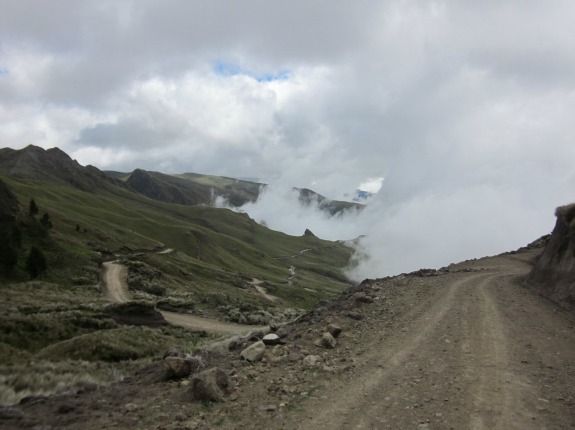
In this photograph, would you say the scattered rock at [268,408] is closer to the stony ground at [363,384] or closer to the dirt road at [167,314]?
the stony ground at [363,384]

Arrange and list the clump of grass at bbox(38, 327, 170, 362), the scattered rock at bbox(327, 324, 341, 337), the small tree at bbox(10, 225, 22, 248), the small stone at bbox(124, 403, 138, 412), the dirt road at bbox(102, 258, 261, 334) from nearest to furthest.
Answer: the small stone at bbox(124, 403, 138, 412)
the scattered rock at bbox(327, 324, 341, 337)
the clump of grass at bbox(38, 327, 170, 362)
the dirt road at bbox(102, 258, 261, 334)
the small tree at bbox(10, 225, 22, 248)

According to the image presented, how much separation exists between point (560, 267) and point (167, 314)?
4271 cm

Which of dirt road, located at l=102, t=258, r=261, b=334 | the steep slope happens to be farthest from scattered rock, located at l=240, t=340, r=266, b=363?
the steep slope

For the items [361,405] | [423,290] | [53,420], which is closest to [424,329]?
[361,405]

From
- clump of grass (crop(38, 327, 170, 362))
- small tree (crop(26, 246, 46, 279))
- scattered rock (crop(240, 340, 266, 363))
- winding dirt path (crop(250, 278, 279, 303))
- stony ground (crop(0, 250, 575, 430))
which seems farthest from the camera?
winding dirt path (crop(250, 278, 279, 303))

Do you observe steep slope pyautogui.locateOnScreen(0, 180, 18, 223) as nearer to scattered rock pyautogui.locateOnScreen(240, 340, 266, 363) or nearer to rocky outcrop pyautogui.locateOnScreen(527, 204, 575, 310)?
scattered rock pyautogui.locateOnScreen(240, 340, 266, 363)

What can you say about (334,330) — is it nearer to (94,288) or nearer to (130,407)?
(130,407)

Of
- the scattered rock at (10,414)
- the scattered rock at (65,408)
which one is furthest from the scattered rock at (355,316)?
the scattered rock at (10,414)

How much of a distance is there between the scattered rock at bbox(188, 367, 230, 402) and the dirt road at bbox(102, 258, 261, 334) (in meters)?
29.4

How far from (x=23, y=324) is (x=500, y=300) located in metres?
32.8

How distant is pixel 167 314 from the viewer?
55.4m

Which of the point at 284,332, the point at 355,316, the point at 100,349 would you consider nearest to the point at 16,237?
the point at 100,349

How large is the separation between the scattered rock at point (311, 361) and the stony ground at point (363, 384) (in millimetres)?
34

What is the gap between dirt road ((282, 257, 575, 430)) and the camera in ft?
34.3
